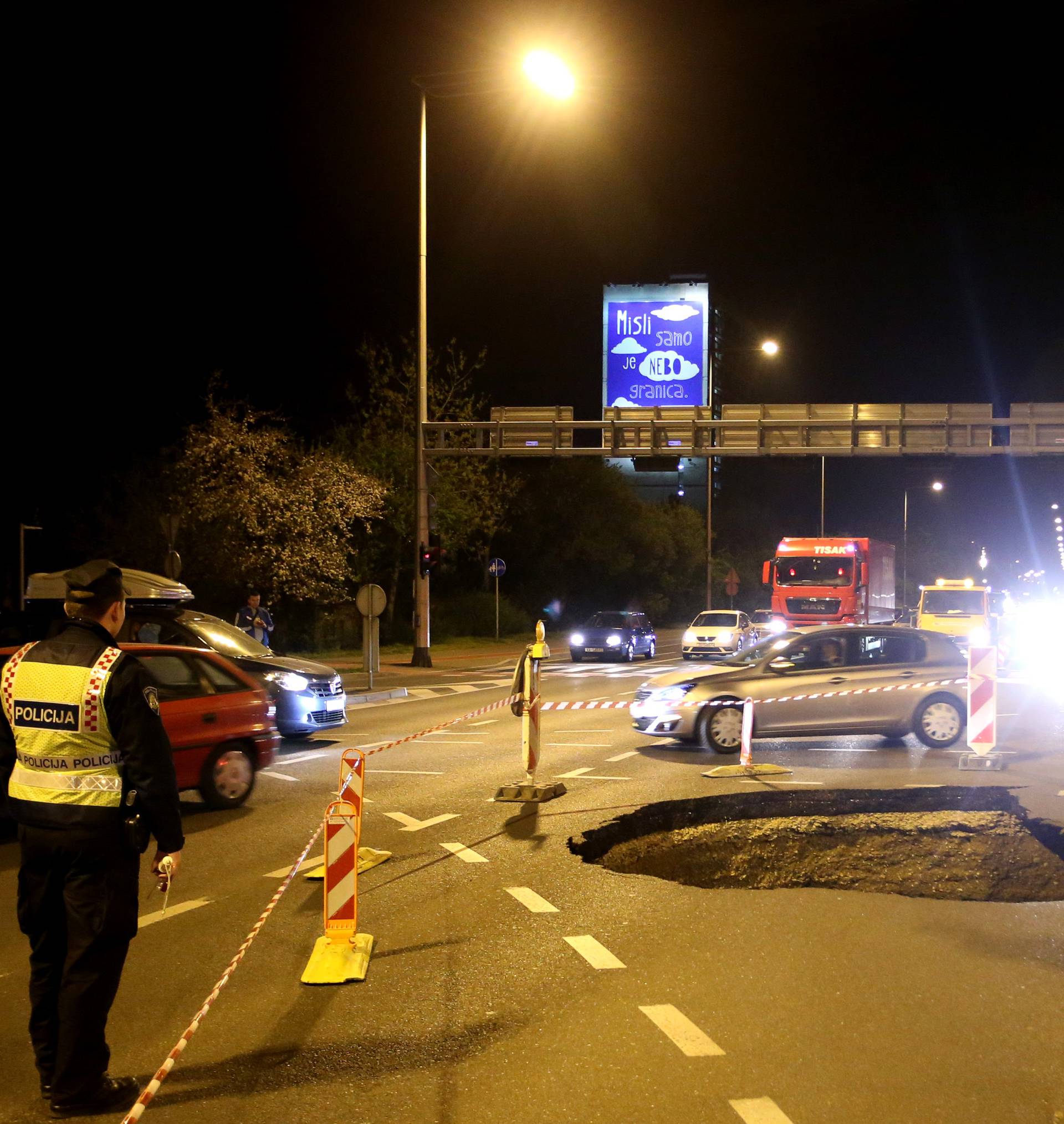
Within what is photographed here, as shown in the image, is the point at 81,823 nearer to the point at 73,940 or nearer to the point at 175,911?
the point at 73,940

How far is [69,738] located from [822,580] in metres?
33.2

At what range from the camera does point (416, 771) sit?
12766mm

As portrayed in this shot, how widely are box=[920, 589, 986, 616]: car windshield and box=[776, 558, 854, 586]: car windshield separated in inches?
129

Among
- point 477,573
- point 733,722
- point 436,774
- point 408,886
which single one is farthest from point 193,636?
point 477,573

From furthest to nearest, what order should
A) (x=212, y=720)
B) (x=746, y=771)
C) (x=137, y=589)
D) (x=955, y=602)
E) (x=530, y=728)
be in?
(x=955, y=602) → (x=137, y=589) → (x=746, y=771) → (x=530, y=728) → (x=212, y=720)

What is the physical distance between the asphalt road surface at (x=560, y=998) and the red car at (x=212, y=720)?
0.84m

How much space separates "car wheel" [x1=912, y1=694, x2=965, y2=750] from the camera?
14.2 m

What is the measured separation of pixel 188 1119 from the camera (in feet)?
13.6

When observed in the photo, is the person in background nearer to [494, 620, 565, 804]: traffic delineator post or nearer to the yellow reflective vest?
[494, 620, 565, 804]: traffic delineator post

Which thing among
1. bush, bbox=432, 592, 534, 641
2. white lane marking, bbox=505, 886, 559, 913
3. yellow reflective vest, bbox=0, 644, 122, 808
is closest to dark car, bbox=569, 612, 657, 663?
bush, bbox=432, 592, 534, 641

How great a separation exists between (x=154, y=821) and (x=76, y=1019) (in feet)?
2.30

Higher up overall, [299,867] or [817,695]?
[817,695]

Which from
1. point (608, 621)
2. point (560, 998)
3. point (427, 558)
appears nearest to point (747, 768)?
point (560, 998)

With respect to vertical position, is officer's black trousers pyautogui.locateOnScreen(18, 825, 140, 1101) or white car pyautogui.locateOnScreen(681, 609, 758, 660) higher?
officer's black trousers pyautogui.locateOnScreen(18, 825, 140, 1101)
